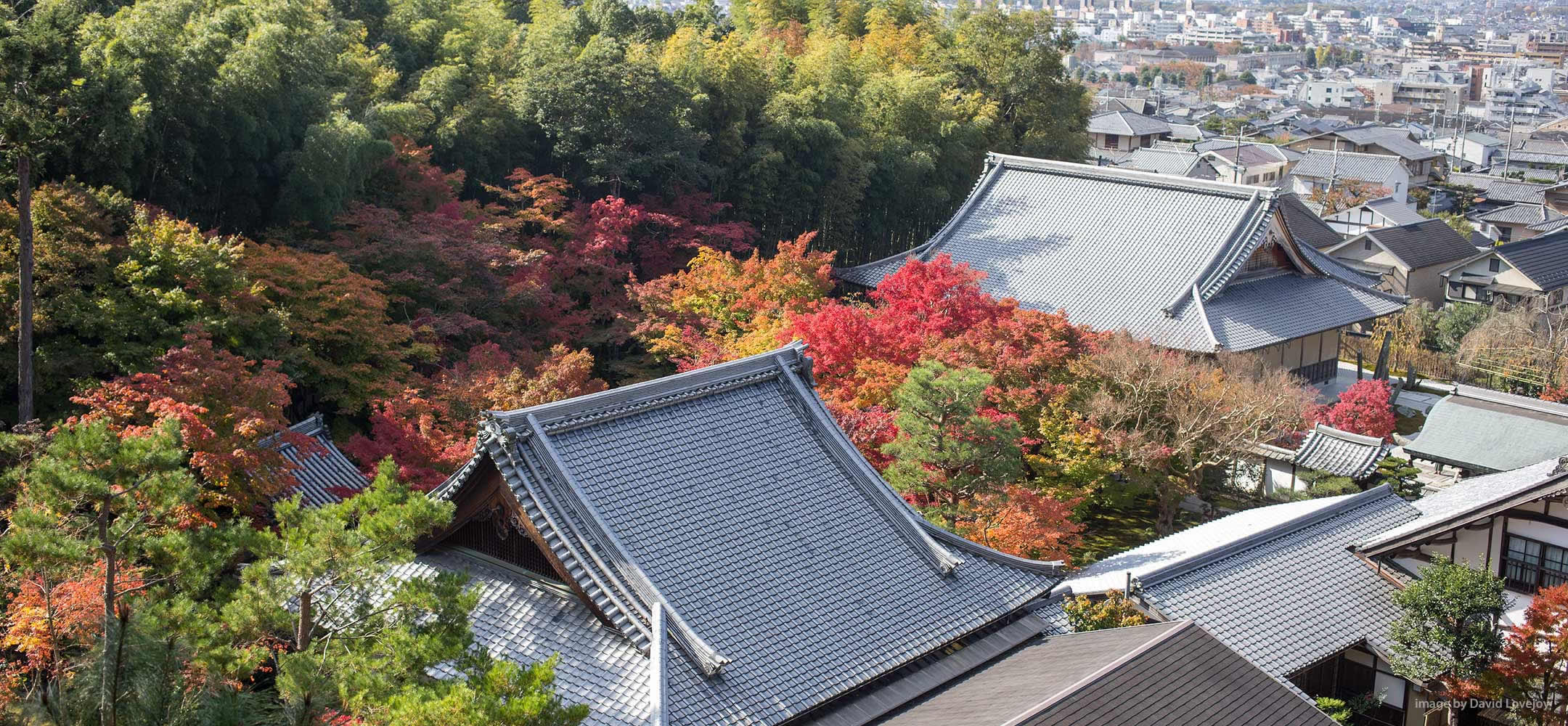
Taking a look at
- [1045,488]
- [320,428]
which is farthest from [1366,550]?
[320,428]

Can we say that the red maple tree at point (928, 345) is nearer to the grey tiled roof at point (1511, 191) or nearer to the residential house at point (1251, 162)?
A: the residential house at point (1251, 162)

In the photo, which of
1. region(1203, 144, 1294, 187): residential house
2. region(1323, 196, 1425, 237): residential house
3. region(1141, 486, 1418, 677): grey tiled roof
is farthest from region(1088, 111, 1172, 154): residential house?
region(1141, 486, 1418, 677): grey tiled roof

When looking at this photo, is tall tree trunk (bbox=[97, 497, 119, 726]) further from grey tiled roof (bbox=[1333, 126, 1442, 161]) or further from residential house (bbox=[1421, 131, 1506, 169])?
residential house (bbox=[1421, 131, 1506, 169])

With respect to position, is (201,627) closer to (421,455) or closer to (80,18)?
(421,455)

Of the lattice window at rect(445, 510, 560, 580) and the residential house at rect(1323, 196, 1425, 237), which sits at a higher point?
the lattice window at rect(445, 510, 560, 580)

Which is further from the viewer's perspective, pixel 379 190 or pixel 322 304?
pixel 379 190

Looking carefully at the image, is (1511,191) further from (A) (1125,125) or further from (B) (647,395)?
(B) (647,395)
